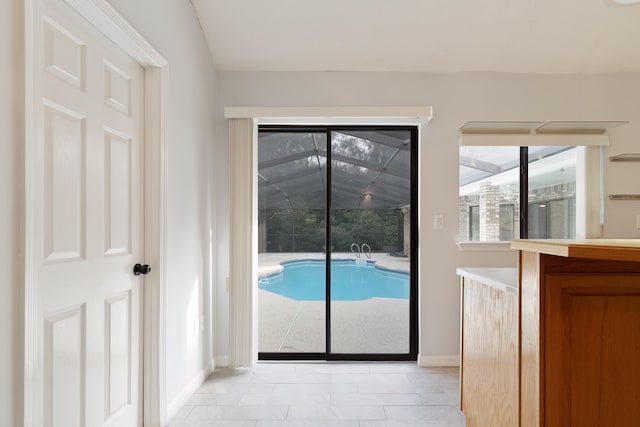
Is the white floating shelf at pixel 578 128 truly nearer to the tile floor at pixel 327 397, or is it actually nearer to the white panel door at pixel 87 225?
the tile floor at pixel 327 397

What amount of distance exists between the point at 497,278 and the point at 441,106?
1799mm

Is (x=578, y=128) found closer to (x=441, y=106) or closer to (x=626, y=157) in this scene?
(x=626, y=157)

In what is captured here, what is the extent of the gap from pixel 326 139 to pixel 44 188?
216cm

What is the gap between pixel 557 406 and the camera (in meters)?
1.14

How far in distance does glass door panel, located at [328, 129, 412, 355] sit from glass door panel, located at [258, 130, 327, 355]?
0.12 m

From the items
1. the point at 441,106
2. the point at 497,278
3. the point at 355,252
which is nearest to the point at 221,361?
the point at 355,252

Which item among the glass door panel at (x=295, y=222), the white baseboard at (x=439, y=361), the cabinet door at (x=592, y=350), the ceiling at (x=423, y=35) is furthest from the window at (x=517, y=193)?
the cabinet door at (x=592, y=350)

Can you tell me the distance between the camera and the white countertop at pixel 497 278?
4.46ft

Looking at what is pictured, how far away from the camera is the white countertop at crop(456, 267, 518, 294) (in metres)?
1.36

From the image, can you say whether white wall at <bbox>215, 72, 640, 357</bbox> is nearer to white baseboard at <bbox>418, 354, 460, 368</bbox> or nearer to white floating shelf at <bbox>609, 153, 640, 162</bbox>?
white baseboard at <bbox>418, 354, 460, 368</bbox>

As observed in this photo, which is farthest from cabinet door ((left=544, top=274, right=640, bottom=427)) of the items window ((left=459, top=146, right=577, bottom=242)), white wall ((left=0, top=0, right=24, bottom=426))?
window ((left=459, top=146, right=577, bottom=242))

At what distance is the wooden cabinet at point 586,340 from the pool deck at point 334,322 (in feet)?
6.45

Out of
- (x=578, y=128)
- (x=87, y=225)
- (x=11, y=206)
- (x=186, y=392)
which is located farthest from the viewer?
(x=578, y=128)

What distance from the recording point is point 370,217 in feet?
10.4
